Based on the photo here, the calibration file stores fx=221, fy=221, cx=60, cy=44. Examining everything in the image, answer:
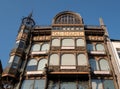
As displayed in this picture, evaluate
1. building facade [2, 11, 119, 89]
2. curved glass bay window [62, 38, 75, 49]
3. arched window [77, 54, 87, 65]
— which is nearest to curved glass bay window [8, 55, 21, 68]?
building facade [2, 11, 119, 89]

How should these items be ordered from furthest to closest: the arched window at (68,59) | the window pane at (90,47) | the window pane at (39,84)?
the window pane at (90,47), the arched window at (68,59), the window pane at (39,84)

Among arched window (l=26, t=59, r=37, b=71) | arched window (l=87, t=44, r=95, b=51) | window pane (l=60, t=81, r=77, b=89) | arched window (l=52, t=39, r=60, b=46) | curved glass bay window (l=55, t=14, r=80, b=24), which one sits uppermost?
curved glass bay window (l=55, t=14, r=80, b=24)

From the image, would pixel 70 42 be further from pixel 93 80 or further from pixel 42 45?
pixel 93 80

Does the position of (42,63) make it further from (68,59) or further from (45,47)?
(68,59)

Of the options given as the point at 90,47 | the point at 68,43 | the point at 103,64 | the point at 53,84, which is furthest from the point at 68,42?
the point at 53,84

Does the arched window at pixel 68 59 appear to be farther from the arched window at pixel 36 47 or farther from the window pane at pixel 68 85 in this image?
the arched window at pixel 36 47

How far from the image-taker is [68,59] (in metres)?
31.3

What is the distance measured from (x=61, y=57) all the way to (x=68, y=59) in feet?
3.56

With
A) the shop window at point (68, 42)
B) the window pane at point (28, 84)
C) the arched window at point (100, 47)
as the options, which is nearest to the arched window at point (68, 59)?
the shop window at point (68, 42)

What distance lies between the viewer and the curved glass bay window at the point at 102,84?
92.1ft

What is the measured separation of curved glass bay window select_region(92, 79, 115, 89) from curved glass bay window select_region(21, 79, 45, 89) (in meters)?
6.62

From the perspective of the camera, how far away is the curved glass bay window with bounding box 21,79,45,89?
28.4 metres

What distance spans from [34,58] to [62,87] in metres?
7.37

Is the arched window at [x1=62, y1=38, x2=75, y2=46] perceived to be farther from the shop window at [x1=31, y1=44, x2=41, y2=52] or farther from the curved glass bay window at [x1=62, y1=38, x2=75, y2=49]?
the shop window at [x1=31, y1=44, x2=41, y2=52]
